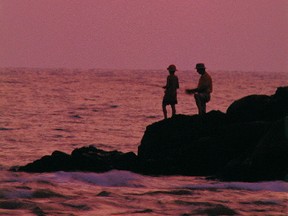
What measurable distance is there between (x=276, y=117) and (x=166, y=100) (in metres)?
3.07

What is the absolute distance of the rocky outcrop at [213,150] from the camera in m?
16.7

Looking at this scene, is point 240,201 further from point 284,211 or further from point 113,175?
point 113,175

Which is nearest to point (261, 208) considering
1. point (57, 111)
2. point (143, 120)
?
point (143, 120)

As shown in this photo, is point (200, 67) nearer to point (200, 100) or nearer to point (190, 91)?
point (190, 91)

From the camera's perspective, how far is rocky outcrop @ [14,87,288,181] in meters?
16.7

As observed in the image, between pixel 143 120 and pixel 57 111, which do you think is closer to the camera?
pixel 143 120

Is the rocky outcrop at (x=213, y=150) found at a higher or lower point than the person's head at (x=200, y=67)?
lower

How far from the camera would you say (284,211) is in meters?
13.3

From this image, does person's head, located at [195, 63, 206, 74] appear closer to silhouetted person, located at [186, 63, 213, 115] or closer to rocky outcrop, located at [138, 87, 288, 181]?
silhouetted person, located at [186, 63, 213, 115]

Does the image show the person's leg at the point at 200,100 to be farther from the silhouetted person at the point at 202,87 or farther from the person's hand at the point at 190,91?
the person's hand at the point at 190,91

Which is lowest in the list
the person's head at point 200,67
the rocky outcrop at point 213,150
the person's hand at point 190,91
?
the rocky outcrop at point 213,150

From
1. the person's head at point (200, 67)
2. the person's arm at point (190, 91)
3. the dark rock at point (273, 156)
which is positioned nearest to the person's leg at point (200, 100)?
the person's arm at point (190, 91)

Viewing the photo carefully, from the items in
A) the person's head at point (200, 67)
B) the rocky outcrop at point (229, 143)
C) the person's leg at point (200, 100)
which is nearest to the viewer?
the rocky outcrop at point (229, 143)

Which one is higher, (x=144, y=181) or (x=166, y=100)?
(x=166, y=100)
